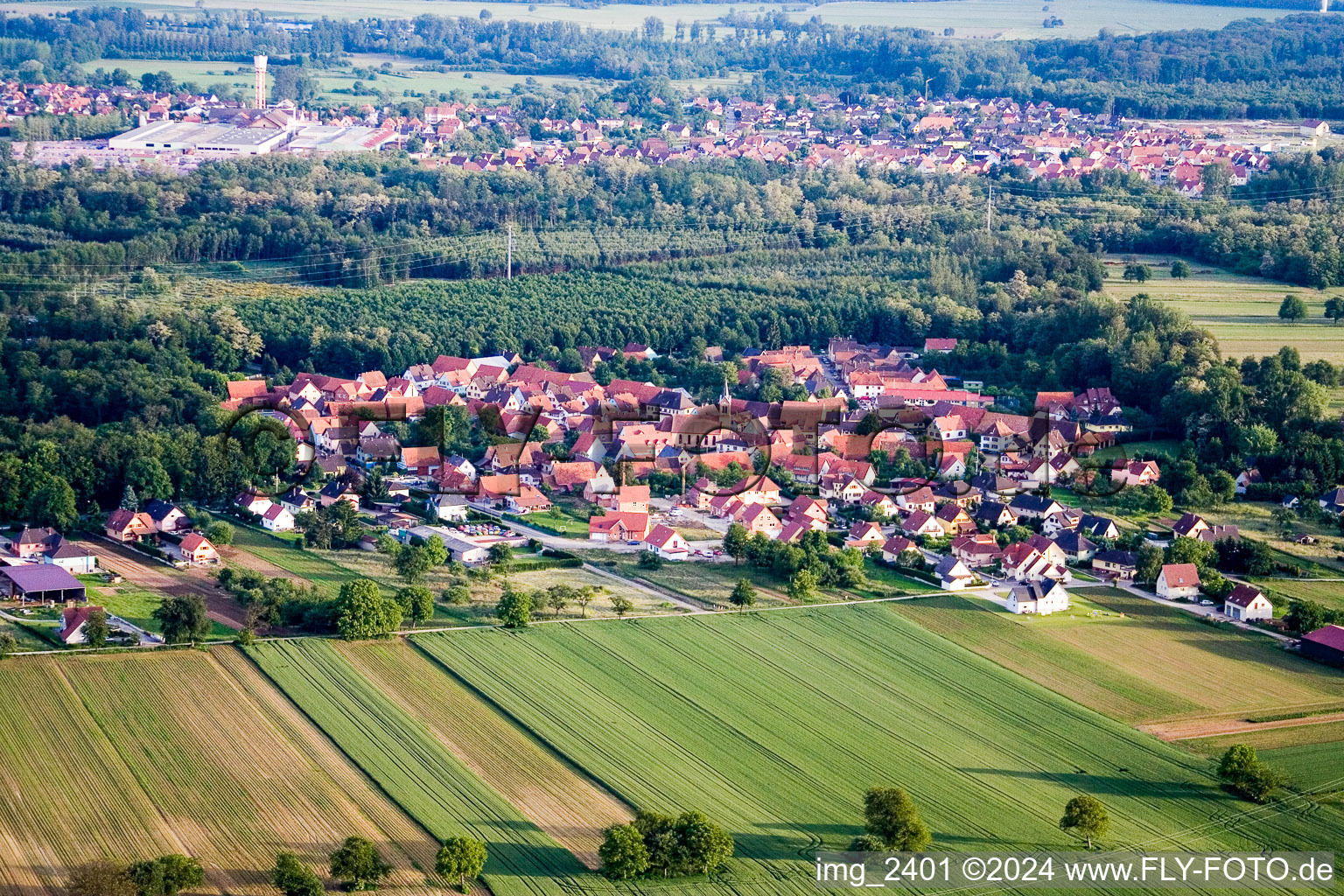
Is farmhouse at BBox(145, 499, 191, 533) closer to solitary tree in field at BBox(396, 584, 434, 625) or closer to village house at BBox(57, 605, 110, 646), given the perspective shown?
village house at BBox(57, 605, 110, 646)

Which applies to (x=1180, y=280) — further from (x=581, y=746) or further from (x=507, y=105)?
(x=507, y=105)

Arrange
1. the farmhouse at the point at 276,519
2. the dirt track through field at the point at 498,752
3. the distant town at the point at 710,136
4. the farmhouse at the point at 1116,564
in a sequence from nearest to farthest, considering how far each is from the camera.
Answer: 1. the dirt track through field at the point at 498,752
2. the farmhouse at the point at 1116,564
3. the farmhouse at the point at 276,519
4. the distant town at the point at 710,136

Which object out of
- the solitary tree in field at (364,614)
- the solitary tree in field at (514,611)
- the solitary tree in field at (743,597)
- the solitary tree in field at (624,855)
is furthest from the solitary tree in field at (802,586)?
the solitary tree in field at (624,855)

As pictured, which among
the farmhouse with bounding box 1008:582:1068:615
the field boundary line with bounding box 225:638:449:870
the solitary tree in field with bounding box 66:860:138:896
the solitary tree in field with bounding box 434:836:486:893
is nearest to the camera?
the solitary tree in field with bounding box 66:860:138:896

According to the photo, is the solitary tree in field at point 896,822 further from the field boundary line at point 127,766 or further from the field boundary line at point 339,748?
the field boundary line at point 127,766

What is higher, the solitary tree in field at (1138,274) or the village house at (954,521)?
the solitary tree in field at (1138,274)

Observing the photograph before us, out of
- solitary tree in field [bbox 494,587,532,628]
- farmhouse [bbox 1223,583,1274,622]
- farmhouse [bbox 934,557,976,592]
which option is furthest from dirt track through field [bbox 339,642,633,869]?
farmhouse [bbox 1223,583,1274,622]

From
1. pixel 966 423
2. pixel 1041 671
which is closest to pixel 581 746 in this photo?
pixel 1041 671
